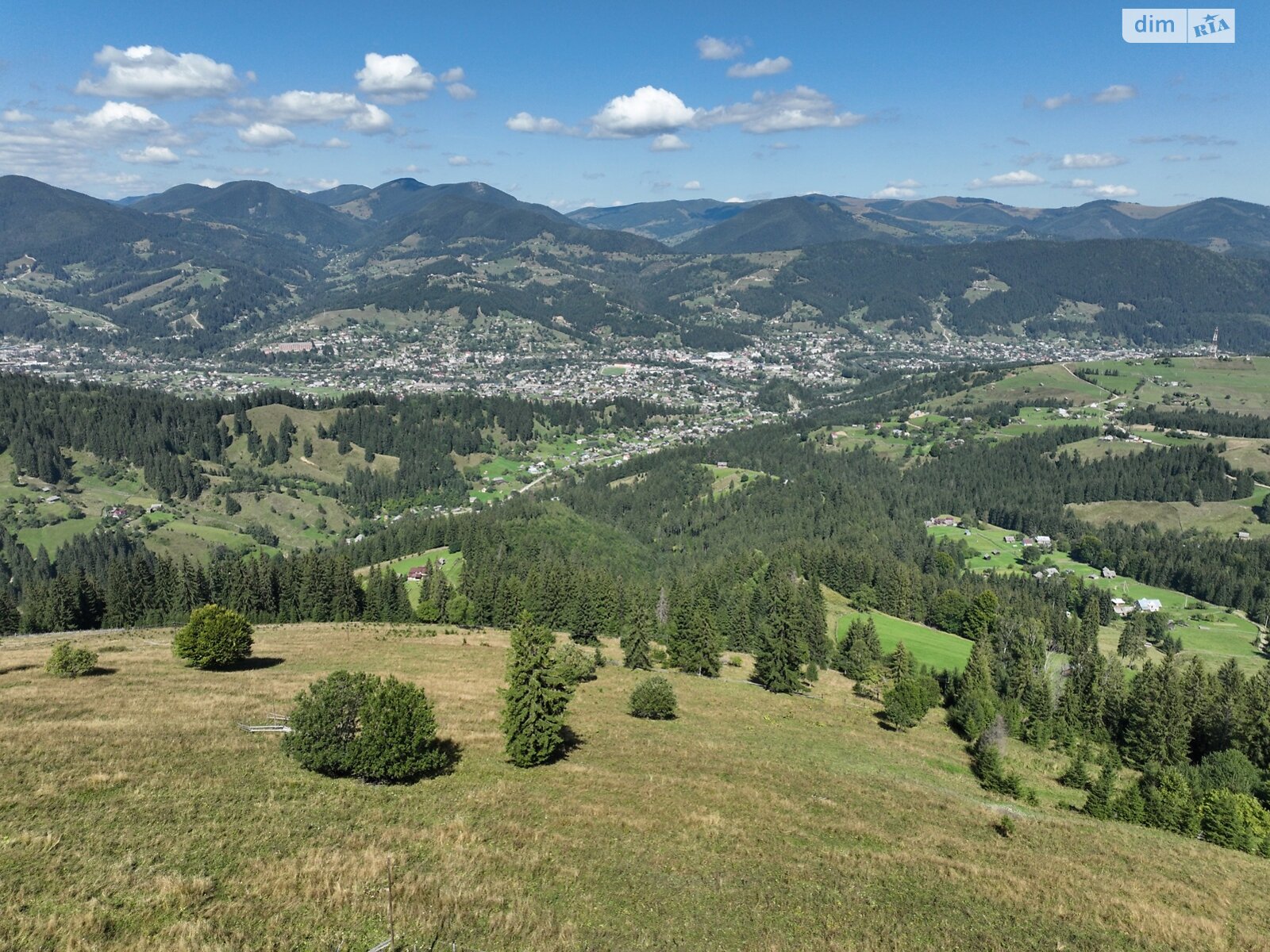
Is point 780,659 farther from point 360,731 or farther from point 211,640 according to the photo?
point 211,640

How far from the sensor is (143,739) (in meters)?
39.8

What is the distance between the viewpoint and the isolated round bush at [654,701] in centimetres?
6469

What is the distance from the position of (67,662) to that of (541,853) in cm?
5105

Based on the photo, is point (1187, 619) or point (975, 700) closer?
point (975, 700)

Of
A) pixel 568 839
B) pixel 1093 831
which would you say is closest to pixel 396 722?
pixel 568 839

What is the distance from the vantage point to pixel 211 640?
221 feet

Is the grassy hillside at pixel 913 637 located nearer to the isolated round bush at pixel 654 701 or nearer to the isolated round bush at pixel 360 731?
the isolated round bush at pixel 654 701

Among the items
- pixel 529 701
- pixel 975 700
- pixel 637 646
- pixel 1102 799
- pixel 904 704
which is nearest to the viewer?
pixel 529 701

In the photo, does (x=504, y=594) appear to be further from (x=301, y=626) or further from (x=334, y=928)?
(x=334, y=928)

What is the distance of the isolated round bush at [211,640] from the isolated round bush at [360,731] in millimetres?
35464

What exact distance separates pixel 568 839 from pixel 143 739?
26.3 metres

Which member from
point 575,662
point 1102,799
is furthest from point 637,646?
point 1102,799

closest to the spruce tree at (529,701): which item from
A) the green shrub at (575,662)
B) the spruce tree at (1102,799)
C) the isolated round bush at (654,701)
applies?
the isolated round bush at (654,701)

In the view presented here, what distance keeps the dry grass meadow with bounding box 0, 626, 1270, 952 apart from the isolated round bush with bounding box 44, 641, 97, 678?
1.88 m
